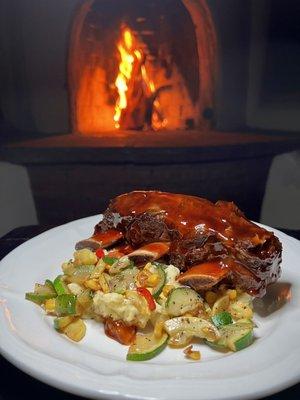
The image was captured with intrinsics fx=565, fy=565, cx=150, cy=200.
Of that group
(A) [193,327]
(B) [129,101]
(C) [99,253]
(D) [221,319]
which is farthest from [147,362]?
(B) [129,101]

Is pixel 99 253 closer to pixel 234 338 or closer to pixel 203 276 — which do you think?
pixel 203 276

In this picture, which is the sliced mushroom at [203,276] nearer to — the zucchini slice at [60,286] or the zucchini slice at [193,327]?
the zucchini slice at [193,327]

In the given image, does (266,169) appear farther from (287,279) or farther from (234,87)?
(287,279)

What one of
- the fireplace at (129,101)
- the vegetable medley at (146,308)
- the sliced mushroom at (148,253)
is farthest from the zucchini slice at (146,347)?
the fireplace at (129,101)

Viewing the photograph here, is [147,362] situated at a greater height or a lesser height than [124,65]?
lesser

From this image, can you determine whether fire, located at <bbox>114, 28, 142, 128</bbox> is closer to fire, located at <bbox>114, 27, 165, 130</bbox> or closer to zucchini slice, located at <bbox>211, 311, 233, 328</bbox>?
fire, located at <bbox>114, 27, 165, 130</bbox>

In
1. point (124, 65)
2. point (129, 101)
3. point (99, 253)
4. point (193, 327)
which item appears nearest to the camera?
point (193, 327)
